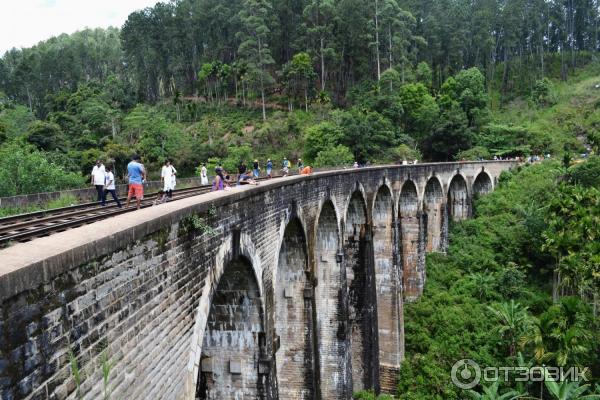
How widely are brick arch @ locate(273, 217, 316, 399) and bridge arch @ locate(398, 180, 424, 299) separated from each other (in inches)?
526

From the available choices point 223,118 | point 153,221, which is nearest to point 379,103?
point 223,118

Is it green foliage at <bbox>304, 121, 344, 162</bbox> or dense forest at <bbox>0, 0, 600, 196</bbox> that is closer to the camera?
green foliage at <bbox>304, 121, 344, 162</bbox>

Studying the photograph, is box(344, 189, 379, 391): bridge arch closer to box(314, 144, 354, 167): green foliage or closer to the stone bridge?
the stone bridge

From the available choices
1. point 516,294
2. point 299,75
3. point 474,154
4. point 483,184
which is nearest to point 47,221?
point 516,294

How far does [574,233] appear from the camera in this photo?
2283 centimetres

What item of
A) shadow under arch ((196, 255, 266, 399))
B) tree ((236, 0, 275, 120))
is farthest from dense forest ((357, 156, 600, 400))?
tree ((236, 0, 275, 120))

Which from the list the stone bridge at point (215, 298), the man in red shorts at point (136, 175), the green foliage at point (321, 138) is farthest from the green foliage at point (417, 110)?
the man in red shorts at point (136, 175)

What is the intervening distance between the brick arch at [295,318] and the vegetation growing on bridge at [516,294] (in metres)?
8.42

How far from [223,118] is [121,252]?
48664 millimetres

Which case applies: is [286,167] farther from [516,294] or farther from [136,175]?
[516,294]

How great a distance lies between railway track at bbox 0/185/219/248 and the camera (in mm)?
6203

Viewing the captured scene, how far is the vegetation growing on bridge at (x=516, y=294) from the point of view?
18719mm

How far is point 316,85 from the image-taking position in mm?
54281

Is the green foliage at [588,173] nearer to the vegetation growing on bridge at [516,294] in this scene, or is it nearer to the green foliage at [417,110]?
the vegetation growing on bridge at [516,294]
